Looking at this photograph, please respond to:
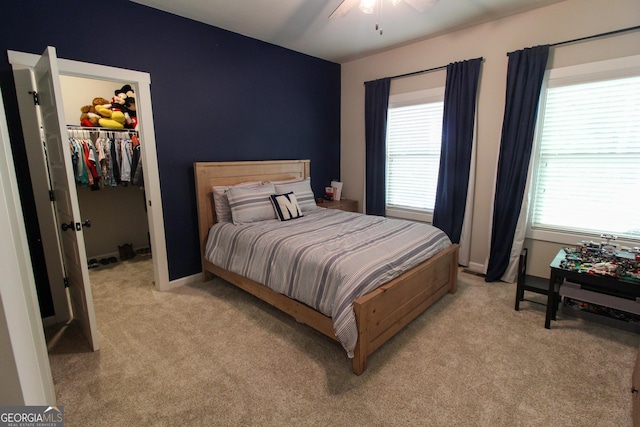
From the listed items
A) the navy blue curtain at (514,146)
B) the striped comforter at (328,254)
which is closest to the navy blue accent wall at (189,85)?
the striped comforter at (328,254)

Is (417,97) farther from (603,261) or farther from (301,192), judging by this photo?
(603,261)

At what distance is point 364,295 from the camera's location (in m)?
1.91

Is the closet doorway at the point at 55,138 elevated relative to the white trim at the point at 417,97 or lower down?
lower down

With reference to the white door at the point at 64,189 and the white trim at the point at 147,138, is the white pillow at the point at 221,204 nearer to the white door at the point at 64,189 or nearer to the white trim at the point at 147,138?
the white trim at the point at 147,138

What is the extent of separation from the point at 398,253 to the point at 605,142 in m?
2.21

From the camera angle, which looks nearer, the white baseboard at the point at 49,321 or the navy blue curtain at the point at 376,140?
the white baseboard at the point at 49,321

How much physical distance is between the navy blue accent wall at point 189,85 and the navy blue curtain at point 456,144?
176 cm

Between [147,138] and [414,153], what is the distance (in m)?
3.08

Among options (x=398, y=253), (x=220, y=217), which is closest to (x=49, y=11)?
(x=220, y=217)

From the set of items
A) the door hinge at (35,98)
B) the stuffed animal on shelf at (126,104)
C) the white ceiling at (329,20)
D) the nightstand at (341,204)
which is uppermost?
the white ceiling at (329,20)

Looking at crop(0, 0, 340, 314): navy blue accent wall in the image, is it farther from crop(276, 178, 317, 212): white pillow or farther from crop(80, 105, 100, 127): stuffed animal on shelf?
crop(276, 178, 317, 212): white pillow

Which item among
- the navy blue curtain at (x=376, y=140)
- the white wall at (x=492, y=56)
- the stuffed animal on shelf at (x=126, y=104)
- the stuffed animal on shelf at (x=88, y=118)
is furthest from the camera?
the navy blue curtain at (x=376, y=140)

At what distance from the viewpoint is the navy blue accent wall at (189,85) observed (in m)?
2.34

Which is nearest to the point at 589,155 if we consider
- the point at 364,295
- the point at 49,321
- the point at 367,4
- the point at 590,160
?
the point at 590,160
